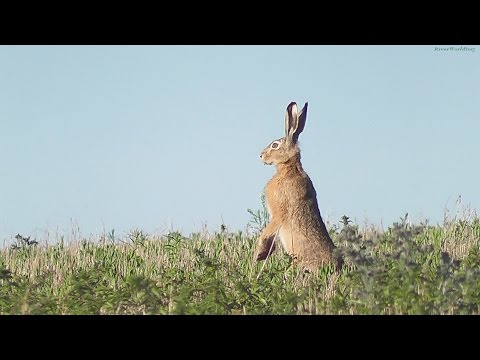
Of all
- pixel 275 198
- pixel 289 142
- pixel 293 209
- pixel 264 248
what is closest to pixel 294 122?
pixel 289 142

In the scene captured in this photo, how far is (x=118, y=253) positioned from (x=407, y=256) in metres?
4.83

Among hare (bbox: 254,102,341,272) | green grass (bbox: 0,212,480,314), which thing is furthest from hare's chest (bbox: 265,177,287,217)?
green grass (bbox: 0,212,480,314)

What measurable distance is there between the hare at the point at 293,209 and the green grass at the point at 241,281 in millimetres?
295

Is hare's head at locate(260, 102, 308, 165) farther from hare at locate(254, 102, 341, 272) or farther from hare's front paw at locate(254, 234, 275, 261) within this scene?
hare's front paw at locate(254, 234, 275, 261)

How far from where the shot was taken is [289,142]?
12.4 metres

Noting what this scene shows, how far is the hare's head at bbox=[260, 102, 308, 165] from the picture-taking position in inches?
483

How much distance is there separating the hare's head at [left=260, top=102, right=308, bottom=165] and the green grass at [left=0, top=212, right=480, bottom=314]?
4.30 ft

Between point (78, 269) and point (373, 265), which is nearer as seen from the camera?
point (373, 265)

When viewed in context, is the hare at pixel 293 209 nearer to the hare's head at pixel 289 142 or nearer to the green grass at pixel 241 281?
the hare's head at pixel 289 142

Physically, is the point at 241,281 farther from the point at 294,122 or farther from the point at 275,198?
the point at 294,122

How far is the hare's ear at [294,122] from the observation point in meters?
12.1
